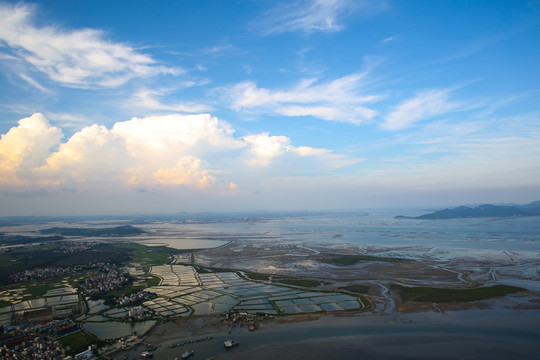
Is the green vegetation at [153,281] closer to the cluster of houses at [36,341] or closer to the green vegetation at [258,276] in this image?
the green vegetation at [258,276]

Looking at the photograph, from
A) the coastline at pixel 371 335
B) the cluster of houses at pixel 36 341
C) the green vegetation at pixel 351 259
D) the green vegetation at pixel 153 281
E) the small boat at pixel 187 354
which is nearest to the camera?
the small boat at pixel 187 354

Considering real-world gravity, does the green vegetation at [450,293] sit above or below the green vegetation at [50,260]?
above

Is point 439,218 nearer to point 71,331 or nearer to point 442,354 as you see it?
point 442,354

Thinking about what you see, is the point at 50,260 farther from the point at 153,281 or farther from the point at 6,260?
the point at 153,281

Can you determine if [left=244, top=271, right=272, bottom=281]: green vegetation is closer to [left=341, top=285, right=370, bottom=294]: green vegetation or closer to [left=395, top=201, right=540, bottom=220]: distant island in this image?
[left=341, top=285, right=370, bottom=294]: green vegetation

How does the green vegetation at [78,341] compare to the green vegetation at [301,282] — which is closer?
the green vegetation at [78,341]

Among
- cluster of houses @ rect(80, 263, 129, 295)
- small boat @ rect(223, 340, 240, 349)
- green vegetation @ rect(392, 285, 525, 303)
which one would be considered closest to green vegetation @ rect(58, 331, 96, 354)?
small boat @ rect(223, 340, 240, 349)

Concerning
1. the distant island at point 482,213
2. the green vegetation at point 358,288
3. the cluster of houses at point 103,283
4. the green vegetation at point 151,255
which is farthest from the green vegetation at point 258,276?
the distant island at point 482,213
